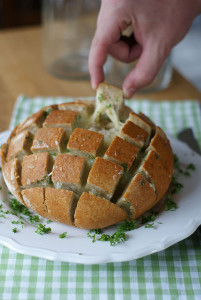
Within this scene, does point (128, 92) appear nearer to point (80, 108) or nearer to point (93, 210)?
point (80, 108)

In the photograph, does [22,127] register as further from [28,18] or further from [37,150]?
[28,18]

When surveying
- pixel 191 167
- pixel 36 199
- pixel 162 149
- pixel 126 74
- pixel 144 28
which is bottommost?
pixel 126 74

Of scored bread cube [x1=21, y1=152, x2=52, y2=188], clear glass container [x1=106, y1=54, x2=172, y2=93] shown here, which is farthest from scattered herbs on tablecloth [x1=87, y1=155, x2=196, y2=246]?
clear glass container [x1=106, y1=54, x2=172, y2=93]

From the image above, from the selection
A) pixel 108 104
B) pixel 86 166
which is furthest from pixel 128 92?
pixel 86 166

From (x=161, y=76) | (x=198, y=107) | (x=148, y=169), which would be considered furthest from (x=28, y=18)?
(x=148, y=169)

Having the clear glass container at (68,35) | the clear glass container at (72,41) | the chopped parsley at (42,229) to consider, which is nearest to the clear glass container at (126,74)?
the clear glass container at (72,41)
